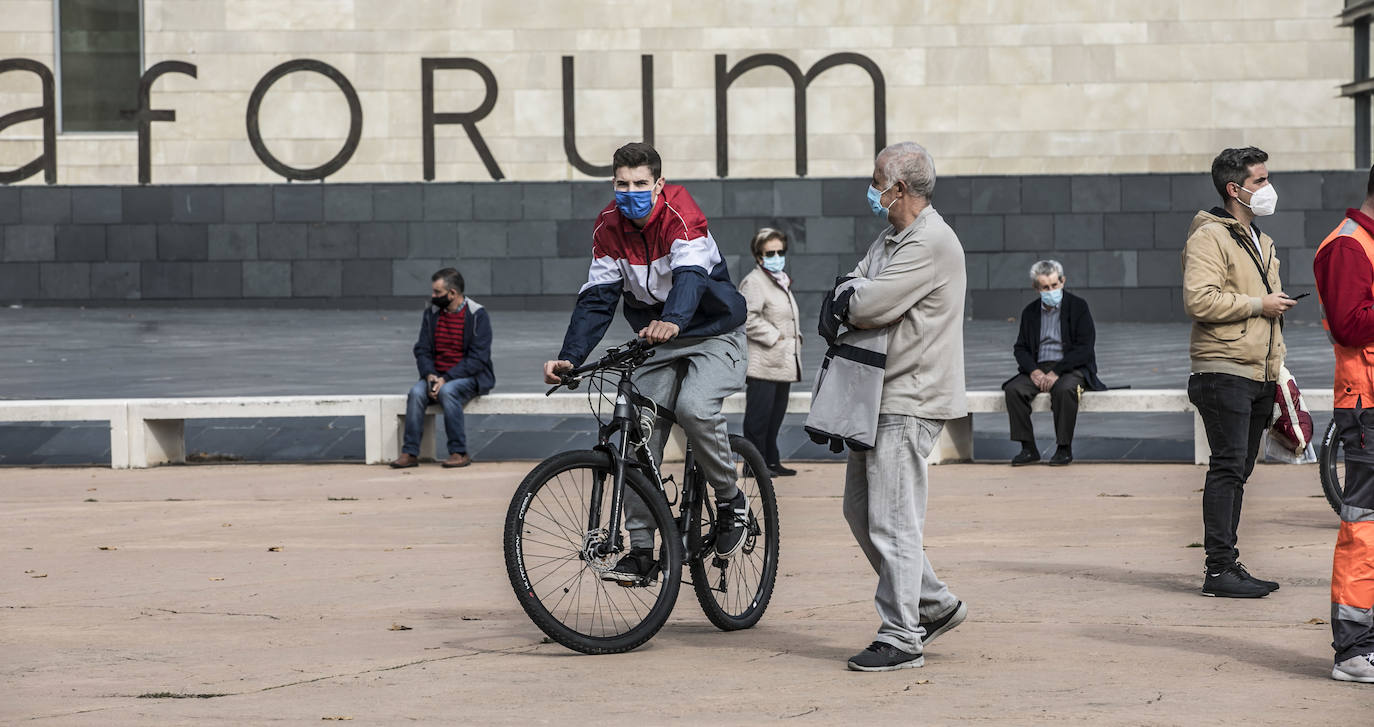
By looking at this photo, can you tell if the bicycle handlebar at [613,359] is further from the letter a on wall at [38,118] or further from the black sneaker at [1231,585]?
the letter a on wall at [38,118]

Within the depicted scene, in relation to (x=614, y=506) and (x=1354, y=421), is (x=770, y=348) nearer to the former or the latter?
(x=614, y=506)

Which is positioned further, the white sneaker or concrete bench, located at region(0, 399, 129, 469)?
concrete bench, located at region(0, 399, 129, 469)

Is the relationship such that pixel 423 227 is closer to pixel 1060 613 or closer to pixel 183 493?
pixel 183 493

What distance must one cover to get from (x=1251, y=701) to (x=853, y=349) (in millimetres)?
1656

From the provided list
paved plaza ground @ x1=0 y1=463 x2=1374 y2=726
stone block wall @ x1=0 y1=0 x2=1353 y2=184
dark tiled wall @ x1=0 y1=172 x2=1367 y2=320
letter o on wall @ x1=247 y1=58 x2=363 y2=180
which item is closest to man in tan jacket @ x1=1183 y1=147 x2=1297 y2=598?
paved plaza ground @ x1=0 y1=463 x2=1374 y2=726

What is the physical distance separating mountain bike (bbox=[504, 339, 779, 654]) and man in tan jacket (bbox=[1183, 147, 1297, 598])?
78.1 inches

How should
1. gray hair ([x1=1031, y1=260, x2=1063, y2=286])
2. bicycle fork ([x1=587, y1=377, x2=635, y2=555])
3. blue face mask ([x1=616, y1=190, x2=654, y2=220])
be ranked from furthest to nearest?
1. gray hair ([x1=1031, y1=260, x2=1063, y2=286])
2. blue face mask ([x1=616, y1=190, x2=654, y2=220])
3. bicycle fork ([x1=587, y1=377, x2=635, y2=555])

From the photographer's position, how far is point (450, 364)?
44.1 feet

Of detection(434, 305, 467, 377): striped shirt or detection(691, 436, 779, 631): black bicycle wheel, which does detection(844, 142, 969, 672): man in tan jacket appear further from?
detection(434, 305, 467, 377): striped shirt

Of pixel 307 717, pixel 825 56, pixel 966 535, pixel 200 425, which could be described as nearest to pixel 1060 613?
pixel 966 535

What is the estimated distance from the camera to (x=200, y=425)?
14445mm

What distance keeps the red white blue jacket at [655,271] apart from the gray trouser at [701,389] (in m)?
0.08

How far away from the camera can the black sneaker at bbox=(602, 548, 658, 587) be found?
245 inches

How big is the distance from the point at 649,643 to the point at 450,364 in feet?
23.7
